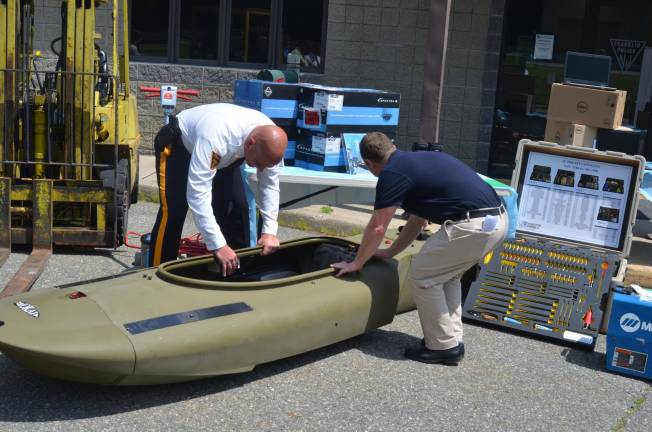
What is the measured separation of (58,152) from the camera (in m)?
7.98

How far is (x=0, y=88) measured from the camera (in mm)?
7594

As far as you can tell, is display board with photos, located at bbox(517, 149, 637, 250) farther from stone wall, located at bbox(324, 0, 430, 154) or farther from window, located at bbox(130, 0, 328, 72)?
window, located at bbox(130, 0, 328, 72)

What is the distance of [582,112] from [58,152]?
4831mm

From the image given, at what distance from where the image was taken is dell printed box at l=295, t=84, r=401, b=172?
8945mm

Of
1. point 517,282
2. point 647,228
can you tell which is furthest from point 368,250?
point 647,228

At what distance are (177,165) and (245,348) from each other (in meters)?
1.64

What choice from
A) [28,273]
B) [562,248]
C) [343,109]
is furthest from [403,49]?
[28,273]

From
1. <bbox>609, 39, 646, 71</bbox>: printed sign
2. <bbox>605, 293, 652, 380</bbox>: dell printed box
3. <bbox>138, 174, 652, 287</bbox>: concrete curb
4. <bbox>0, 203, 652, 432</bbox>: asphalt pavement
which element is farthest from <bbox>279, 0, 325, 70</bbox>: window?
<bbox>605, 293, 652, 380</bbox>: dell printed box

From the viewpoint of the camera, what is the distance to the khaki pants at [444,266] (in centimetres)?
548

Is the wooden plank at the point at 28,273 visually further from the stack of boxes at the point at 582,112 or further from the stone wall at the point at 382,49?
the stone wall at the point at 382,49

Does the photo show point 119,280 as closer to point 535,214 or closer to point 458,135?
point 535,214

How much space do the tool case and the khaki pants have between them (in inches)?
34.3

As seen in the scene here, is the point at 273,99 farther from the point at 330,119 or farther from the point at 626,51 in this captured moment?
the point at 626,51

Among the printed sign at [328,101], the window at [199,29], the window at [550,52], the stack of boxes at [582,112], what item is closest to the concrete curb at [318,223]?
the printed sign at [328,101]
